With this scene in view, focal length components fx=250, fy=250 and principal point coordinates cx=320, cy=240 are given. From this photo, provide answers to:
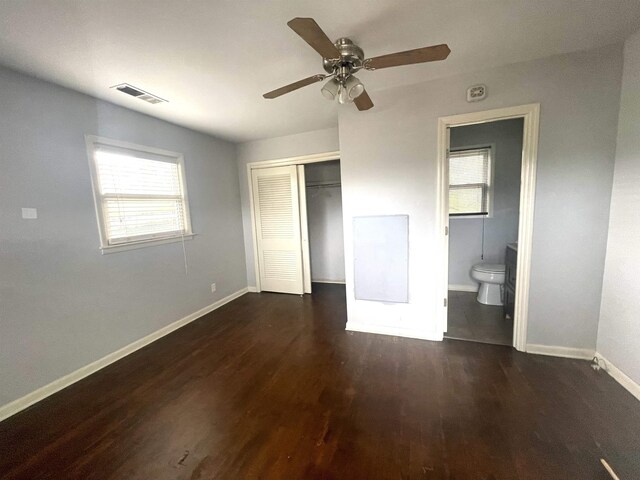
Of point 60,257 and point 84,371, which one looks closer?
point 60,257

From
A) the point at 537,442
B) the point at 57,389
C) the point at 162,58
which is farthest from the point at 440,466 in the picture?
the point at 162,58

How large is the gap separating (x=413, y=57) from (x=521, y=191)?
159 cm

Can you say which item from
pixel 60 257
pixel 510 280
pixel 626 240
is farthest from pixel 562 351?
pixel 60 257

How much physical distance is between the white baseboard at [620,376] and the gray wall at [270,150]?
3444 mm

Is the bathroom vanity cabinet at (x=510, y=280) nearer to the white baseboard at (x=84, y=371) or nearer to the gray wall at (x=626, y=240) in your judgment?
the gray wall at (x=626, y=240)

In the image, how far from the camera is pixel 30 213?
1918 millimetres

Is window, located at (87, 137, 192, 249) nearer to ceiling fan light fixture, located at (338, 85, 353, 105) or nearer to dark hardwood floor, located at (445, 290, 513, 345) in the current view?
ceiling fan light fixture, located at (338, 85, 353, 105)

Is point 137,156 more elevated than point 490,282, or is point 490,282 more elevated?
point 137,156

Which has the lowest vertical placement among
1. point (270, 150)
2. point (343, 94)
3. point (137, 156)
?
point (137, 156)

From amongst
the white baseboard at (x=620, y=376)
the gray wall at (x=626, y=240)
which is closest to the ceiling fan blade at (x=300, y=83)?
the gray wall at (x=626, y=240)

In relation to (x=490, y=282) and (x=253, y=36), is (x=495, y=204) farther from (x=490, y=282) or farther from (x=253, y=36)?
(x=253, y=36)

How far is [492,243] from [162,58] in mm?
4324

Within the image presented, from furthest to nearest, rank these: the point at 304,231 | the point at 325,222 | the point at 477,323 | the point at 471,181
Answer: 1. the point at 325,222
2. the point at 304,231
3. the point at 471,181
4. the point at 477,323

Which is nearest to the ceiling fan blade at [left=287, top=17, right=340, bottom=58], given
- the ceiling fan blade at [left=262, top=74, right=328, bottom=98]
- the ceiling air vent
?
the ceiling fan blade at [left=262, top=74, right=328, bottom=98]
